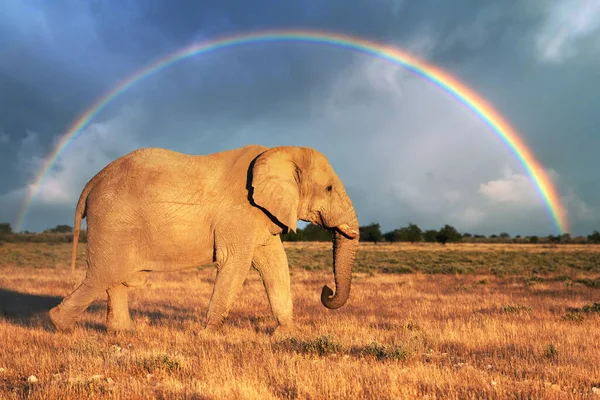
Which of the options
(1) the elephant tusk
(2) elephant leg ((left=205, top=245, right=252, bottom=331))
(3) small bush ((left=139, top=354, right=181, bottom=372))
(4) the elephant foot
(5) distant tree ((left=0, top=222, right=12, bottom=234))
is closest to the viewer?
(3) small bush ((left=139, top=354, right=181, bottom=372))

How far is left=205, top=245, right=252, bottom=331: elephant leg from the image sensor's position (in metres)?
8.70

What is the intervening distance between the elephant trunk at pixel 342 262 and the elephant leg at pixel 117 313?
142 inches

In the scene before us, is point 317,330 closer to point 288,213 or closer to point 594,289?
point 288,213

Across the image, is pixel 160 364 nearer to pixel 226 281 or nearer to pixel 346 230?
pixel 226 281

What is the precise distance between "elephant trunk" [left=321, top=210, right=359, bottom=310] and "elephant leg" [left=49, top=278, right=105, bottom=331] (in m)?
4.04

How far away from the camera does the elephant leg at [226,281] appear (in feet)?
Result: 28.6

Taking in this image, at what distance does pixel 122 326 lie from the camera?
9523mm

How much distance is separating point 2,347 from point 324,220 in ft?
17.4

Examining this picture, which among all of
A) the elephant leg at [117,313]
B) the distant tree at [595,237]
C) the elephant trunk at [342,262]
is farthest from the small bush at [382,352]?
the distant tree at [595,237]

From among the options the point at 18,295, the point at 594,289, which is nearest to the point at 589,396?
the point at 594,289

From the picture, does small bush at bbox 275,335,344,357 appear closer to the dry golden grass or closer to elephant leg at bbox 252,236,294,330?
the dry golden grass

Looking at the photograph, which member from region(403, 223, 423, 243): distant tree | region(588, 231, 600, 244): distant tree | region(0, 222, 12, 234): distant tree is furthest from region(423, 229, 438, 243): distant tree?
region(0, 222, 12, 234): distant tree

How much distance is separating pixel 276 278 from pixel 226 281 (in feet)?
3.94

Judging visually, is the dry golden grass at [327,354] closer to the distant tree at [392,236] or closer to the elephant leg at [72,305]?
the elephant leg at [72,305]
